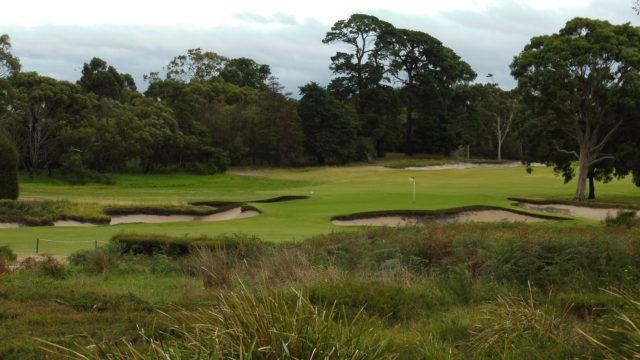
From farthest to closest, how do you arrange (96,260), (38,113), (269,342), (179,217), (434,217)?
1. (38,113)
2. (179,217)
3. (434,217)
4. (96,260)
5. (269,342)

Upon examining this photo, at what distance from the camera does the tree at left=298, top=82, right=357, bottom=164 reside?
239ft

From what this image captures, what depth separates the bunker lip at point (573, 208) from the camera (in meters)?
32.4

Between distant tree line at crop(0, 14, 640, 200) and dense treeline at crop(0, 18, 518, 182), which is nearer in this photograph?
distant tree line at crop(0, 14, 640, 200)

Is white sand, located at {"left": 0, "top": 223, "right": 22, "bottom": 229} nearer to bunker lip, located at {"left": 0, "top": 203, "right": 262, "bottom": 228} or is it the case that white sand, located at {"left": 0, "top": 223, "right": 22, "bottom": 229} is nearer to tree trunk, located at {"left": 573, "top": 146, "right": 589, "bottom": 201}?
bunker lip, located at {"left": 0, "top": 203, "right": 262, "bottom": 228}

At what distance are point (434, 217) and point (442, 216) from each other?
0.46 metres

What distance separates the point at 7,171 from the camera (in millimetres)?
32719

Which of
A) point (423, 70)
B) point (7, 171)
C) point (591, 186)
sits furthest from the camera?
point (423, 70)

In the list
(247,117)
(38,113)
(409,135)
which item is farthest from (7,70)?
(409,135)

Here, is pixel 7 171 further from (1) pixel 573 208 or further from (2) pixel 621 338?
(2) pixel 621 338

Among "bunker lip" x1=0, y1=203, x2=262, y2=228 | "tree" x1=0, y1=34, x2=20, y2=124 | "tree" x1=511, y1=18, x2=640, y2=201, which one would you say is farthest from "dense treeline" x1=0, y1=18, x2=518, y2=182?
"tree" x1=511, y1=18, x2=640, y2=201

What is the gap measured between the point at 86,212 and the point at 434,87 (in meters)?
61.8

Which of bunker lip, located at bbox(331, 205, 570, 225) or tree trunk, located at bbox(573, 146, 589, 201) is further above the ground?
tree trunk, located at bbox(573, 146, 589, 201)

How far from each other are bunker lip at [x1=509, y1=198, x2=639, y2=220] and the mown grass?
21071 millimetres

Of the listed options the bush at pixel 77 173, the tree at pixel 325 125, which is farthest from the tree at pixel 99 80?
the bush at pixel 77 173
